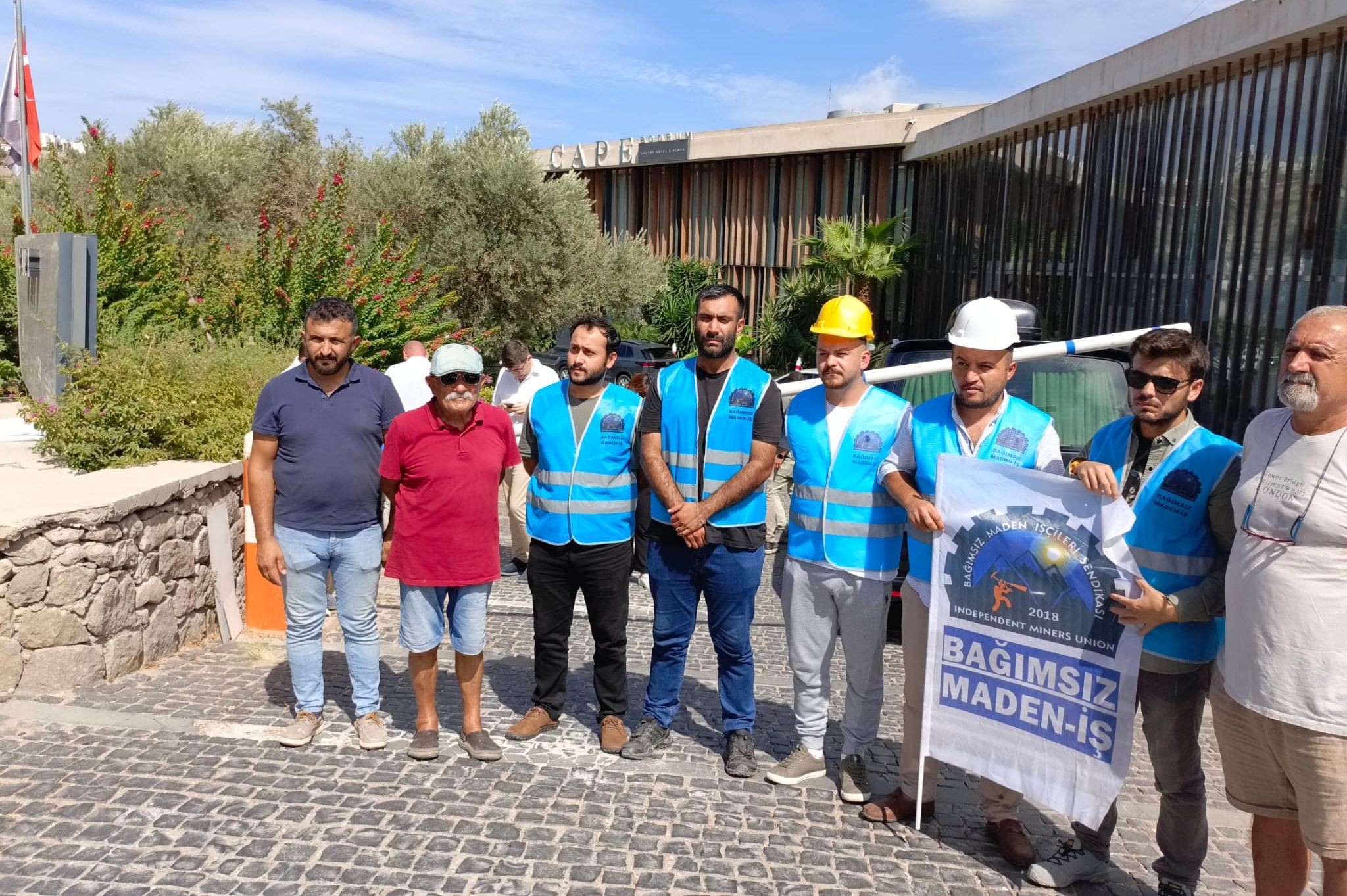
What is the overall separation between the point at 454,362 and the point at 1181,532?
295cm

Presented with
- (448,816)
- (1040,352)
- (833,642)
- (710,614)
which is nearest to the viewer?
(448,816)

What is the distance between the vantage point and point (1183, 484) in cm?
323

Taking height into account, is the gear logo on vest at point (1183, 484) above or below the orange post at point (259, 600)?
above

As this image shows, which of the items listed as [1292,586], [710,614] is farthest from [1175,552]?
[710,614]

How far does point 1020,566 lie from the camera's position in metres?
3.59

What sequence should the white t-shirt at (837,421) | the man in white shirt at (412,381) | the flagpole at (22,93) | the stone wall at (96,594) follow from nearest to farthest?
the white t-shirt at (837,421), the stone wall at (96,594), the man in white shirt at (412,381), the flagpole at (22,93)

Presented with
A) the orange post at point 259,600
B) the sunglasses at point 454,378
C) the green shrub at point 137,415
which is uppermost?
the sunglasses at point 454,378

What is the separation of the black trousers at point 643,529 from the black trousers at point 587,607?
16 cm

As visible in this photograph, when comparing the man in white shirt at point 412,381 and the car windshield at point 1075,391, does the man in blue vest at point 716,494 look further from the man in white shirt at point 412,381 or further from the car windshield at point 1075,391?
the man in white shirt at point 412,381

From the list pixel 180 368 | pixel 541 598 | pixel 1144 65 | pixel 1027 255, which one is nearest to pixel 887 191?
pixel 1027 255

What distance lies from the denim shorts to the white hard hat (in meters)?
2.36

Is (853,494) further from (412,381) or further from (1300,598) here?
(412,381)

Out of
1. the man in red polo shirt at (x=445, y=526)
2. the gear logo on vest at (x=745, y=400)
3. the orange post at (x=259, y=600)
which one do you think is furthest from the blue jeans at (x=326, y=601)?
the gear logo on vest at (x=745, y=400)

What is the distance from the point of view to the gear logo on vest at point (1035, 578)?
3.39 meters
